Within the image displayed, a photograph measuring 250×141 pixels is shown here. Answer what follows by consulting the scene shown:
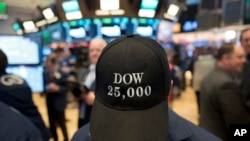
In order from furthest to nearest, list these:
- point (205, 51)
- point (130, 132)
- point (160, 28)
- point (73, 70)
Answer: point (73, 70) < point (205, 51) < point (160, 28) < point (130, 132)

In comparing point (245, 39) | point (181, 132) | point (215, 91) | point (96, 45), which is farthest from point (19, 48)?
point (181, 132)

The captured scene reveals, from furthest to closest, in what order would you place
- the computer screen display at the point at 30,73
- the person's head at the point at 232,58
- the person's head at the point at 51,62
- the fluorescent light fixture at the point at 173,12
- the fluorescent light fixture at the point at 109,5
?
the person's head at the point at 51,62
the computer screen display at the point at 30,73
the person's head at the point at 232,58
the fluorescent light fixture at the point at 173,12
the fluorescent light fixture at the point at 109,5

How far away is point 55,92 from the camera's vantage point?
14.4 ft

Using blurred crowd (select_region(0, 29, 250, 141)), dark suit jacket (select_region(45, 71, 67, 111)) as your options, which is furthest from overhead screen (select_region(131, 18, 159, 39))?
dark suit jacket (select_region(45, 71, 67, 111))

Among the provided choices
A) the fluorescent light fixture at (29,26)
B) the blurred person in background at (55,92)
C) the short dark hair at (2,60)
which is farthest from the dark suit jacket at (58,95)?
the short dark hair at (2,60)

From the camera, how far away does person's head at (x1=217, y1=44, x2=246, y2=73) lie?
2.70m

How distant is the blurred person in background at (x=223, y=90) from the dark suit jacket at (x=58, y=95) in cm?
212

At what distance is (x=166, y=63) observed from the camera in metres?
0.93

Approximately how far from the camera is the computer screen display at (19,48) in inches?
115

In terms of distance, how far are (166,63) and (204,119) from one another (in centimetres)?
204

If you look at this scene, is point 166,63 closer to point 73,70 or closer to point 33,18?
point 33,18

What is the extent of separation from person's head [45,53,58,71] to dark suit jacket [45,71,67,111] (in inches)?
3.2

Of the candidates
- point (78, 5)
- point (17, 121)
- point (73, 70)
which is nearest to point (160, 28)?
point (78, 5)

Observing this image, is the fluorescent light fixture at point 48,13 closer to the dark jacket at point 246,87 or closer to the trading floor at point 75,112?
the dark jacket at point 246,87
